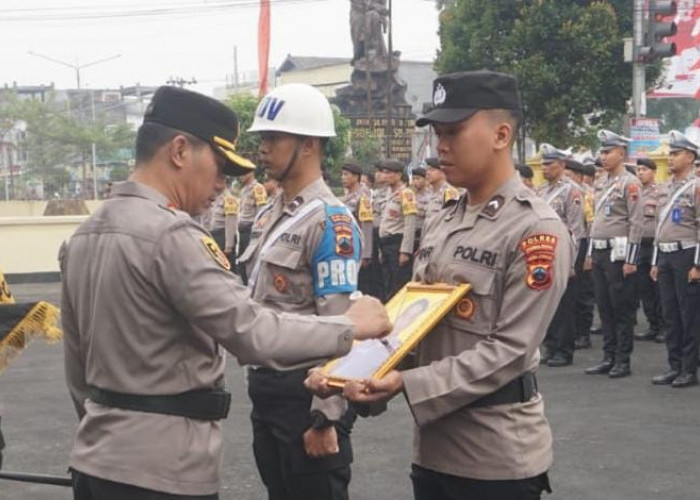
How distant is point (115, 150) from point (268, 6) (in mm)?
36114

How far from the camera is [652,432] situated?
688cm

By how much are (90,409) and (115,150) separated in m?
61.1

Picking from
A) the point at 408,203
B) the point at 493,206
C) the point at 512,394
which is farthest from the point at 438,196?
the point at 512,394

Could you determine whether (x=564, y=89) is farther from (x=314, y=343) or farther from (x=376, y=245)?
(x=314, y=343)

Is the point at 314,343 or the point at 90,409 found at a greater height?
the point at 314,343

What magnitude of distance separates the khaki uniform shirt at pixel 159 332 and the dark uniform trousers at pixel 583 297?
8332 mm

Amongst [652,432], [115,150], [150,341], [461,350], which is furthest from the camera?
[115,150]

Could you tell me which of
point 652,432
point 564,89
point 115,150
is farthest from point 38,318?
point 115,150

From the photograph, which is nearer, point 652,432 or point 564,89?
A: point 652,432

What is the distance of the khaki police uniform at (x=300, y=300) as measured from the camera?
3490 millimetres


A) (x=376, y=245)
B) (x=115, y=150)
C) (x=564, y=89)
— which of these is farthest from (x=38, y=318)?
(x=115, y=150)

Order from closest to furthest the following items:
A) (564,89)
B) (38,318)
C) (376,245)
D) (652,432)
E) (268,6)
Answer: (38,318) < (652,432) < (376,245) < (564,89) < (268,6)

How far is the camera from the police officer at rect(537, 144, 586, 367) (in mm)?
9703

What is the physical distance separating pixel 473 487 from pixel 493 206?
76 cm
